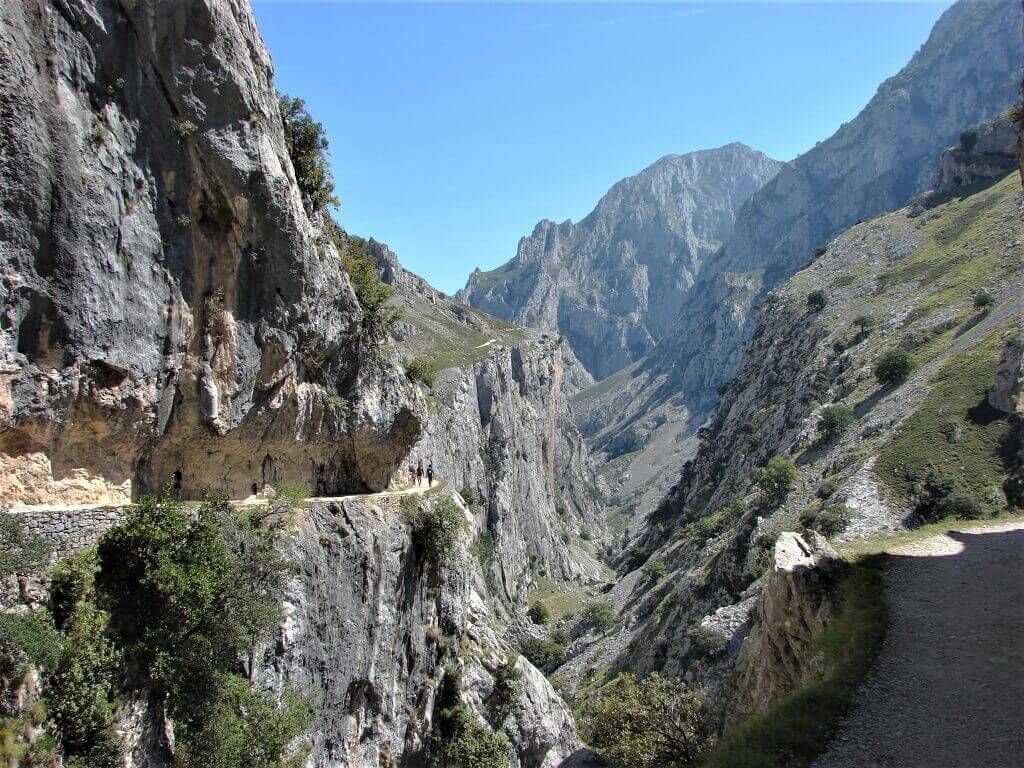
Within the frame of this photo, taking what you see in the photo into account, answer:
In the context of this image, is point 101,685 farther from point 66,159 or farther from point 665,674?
point 665,674

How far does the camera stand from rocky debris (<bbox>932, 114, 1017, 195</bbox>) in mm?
108562

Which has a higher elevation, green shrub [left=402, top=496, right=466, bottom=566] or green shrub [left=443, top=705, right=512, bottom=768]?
green shrub [left=402, top=496, right=466, bottom=566]

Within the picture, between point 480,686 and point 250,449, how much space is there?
18729 millimetres

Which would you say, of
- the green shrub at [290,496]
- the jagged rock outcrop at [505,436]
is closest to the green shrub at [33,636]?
the green shrub at [290,496]

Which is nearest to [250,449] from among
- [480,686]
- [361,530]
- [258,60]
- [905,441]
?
[361,530]

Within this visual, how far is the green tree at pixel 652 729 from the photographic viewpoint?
20578 millimetres

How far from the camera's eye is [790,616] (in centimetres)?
2142

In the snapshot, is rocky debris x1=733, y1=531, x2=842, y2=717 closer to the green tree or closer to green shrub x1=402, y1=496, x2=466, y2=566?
the green tree

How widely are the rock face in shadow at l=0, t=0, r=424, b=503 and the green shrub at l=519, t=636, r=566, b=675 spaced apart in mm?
62013

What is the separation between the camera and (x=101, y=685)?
48.0 ft

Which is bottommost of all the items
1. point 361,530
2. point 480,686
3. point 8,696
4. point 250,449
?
point 480,686

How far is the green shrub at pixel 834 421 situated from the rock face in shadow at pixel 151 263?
53.8m

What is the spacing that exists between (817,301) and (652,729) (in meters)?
92.5

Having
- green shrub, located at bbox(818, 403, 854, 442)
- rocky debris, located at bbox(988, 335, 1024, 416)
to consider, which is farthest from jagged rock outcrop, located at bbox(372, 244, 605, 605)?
rocky debris, located at bbox(988, 335, 1024, 416)
